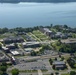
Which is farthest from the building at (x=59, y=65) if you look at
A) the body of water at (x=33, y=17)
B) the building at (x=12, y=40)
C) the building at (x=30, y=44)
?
the body of water at (x=33, y=17)

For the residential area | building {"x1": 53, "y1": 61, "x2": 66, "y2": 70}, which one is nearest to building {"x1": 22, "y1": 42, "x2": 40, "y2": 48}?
the residential area

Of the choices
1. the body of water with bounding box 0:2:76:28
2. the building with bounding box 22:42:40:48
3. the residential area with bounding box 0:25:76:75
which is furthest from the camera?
the body of water with bounding box 0:2:76:28

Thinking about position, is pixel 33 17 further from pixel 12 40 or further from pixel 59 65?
pixel 59 65

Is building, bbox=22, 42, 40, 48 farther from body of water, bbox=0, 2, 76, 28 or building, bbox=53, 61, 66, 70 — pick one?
body of water, bbox=0, 2, 76, 28

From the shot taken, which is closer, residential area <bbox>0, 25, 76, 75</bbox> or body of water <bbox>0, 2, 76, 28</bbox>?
residential area <bbox>0, 25, 76, 75</bbox>

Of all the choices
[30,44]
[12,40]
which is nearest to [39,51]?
[30,44]

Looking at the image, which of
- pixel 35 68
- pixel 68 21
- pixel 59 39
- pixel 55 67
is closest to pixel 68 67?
pixel 55 67

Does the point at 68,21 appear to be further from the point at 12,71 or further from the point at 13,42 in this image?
the point at 12,71

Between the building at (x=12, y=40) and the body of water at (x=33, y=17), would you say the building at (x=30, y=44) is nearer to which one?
the building at (x=12, y=40)
